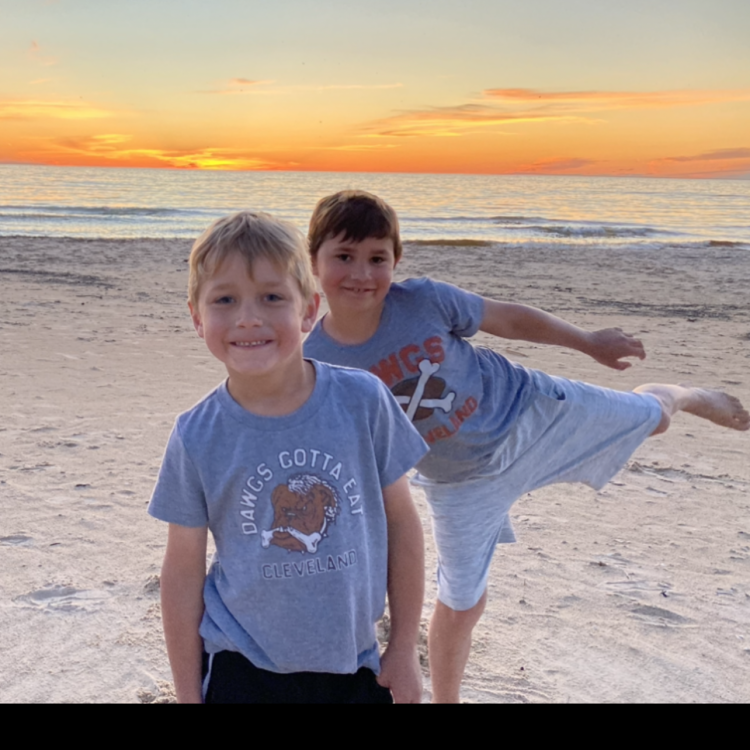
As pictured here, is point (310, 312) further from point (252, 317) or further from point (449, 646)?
point (449, 646)

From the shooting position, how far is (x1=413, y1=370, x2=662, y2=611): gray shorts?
254 cm

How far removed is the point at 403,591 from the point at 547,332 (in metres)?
1.39

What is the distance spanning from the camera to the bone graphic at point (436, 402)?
7.81ft

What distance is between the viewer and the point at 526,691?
2.86 m

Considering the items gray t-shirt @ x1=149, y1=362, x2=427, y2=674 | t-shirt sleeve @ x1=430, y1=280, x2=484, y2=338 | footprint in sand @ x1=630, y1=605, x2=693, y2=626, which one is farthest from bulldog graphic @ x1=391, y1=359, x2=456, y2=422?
footprint in sand @ x1=630, y1=605, x2=693, y2=626

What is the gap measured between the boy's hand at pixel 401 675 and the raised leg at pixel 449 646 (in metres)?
0.88

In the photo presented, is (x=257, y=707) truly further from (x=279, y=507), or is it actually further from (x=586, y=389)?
(x=586, y=389)

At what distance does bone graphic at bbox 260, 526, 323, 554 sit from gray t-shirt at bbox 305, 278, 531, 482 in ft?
2.69

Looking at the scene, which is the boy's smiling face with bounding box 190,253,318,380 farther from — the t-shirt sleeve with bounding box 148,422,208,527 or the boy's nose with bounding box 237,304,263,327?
the t-shirt sleeve with bounding box 148,422,208,527

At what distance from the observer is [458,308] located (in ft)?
8.36

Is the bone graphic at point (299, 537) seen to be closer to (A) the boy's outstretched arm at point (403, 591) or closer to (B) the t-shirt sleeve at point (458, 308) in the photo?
(A) the boy's outstretched arm at point (403, 591)

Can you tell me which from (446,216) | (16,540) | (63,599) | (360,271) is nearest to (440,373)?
(360,271)

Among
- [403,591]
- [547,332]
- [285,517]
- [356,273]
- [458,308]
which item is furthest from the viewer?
[547,332]

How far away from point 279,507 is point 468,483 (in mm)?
1061
